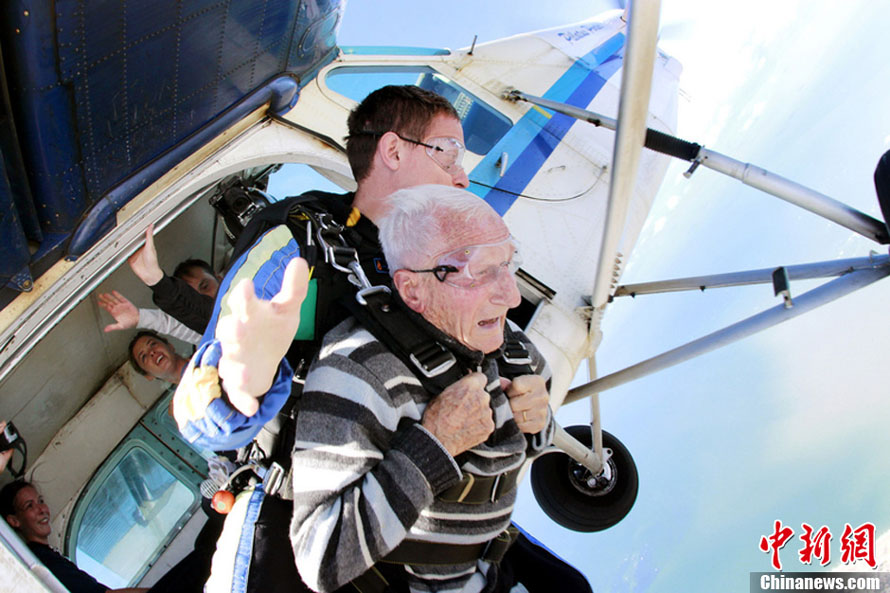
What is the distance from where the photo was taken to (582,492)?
13.1 feet

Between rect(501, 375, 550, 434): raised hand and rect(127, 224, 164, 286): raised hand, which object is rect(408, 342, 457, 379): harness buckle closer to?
rect(501, 375, 550, 434): raised hand

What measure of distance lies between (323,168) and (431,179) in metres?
1.56

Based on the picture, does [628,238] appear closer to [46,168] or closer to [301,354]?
[301,354]

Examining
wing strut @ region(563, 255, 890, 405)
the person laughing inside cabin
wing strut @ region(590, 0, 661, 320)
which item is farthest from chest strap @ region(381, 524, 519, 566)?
the person laughing inside cabin

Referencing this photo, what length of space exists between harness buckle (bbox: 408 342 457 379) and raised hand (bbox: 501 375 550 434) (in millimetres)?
234

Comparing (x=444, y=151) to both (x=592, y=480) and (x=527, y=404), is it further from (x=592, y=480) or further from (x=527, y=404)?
(x=592, y=480)

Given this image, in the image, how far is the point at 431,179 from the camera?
6.14 ft

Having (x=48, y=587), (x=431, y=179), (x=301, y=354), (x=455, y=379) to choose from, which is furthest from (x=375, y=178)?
(x=48, y=587)

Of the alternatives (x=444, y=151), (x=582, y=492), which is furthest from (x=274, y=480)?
(x=582, y=492)

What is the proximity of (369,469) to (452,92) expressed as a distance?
11.3ft

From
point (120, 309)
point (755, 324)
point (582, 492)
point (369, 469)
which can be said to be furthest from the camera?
point (582, 492)

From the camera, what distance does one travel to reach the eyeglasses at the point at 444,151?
1.93 metres

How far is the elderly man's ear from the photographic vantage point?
4.86 feet

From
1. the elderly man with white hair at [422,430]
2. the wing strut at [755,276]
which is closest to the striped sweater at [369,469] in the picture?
the elderly man with white hair at [422,430]
